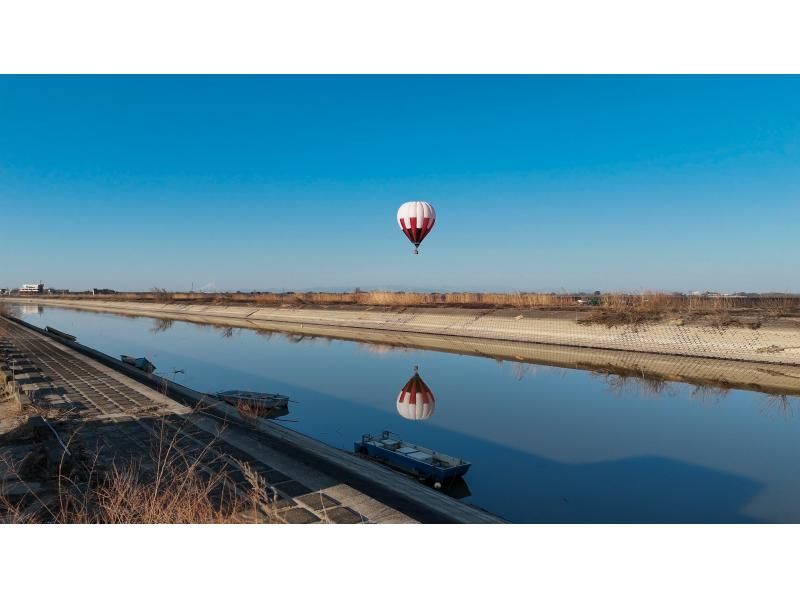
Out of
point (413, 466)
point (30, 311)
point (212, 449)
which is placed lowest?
point (413, 466)

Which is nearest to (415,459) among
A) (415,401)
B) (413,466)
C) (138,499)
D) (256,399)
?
(413,466)

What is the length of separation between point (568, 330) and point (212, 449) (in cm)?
2559

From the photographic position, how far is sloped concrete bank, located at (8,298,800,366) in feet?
72.7

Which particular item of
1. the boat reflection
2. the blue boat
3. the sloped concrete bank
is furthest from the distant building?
the blue boat

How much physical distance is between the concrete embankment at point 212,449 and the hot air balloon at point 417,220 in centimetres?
2035

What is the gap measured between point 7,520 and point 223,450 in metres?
3.17

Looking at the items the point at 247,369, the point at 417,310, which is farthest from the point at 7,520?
the point at 417,310

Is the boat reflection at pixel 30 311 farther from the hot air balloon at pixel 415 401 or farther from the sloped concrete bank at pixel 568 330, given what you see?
the hot air balloon at pixel 415 401

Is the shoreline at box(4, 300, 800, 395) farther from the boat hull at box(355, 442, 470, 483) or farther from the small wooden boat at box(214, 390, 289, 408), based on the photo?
the boat hull at box(355, 442, 470, 483)

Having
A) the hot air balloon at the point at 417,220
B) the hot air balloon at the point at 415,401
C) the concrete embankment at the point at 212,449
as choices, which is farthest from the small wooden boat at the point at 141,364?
the hot air balloon at the point at 417,220

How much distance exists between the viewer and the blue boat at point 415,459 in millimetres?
8641

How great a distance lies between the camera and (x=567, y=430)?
41.2ft

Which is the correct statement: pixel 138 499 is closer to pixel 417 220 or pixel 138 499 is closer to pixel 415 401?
pixel 415 401

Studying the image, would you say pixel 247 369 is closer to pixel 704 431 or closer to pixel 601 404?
pixel 601 404
